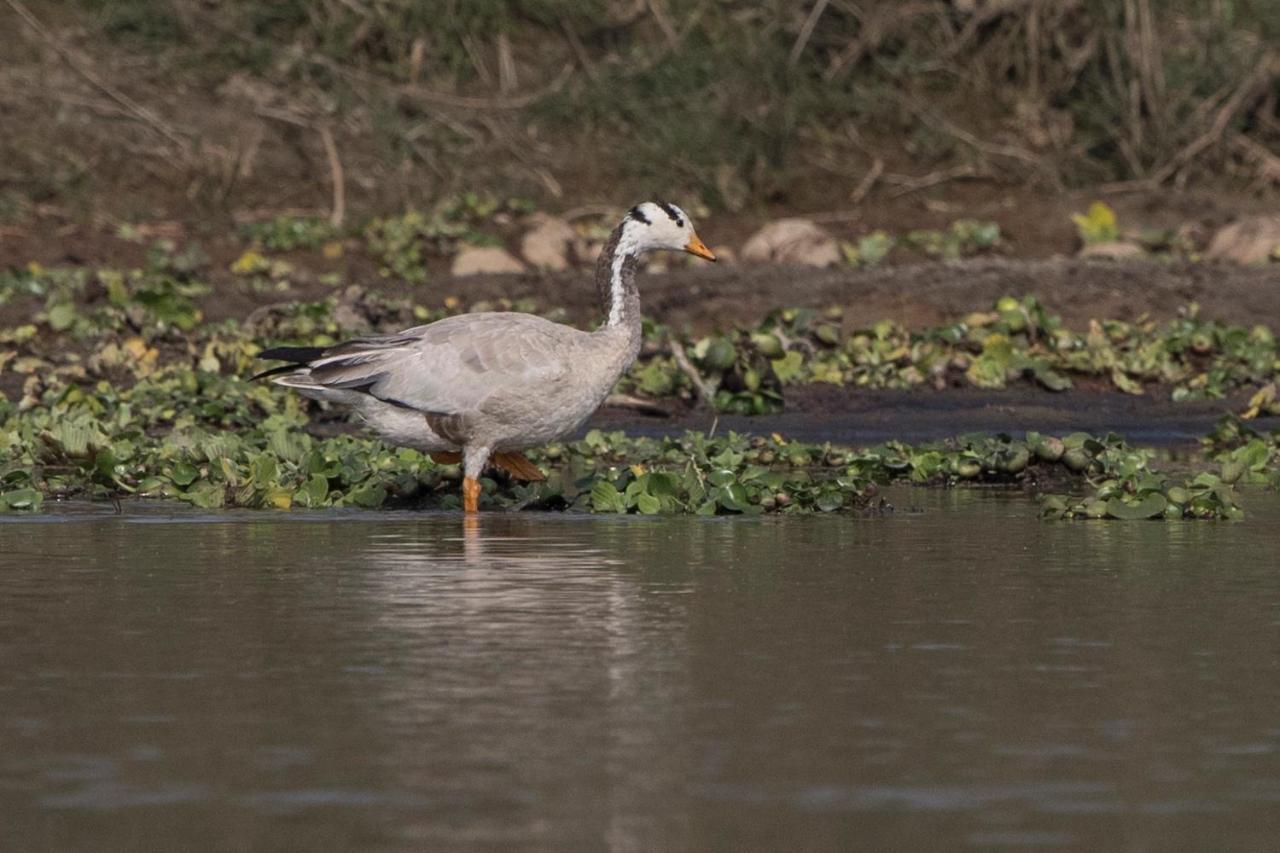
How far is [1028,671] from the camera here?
20.7 feet

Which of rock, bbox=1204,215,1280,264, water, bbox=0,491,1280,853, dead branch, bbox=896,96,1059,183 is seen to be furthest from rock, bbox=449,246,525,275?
water, bbox=0,491,1280,853

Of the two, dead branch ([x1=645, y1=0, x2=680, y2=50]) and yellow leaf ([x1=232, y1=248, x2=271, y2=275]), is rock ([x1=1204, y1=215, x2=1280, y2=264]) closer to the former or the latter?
dead branch ([x1=645, y1=0, x2=680, y2=50])

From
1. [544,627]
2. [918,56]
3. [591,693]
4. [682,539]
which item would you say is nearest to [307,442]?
[682,539]

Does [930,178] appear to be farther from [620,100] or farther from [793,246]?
[620,100]

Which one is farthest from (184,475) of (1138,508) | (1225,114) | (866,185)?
(1225,114)

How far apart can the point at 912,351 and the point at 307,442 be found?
19.8ft

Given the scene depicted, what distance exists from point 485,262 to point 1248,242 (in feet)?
20.5

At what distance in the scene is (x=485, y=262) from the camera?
20344mm

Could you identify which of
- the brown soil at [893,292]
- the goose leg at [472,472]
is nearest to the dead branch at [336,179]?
the brown soil at [893,292]

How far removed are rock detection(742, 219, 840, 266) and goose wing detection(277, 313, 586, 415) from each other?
9.93 m

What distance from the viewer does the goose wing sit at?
34.1 feet

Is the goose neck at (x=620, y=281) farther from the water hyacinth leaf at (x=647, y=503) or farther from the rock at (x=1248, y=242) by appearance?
the rock at (x=1248, y=242)

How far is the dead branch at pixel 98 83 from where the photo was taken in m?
22.8

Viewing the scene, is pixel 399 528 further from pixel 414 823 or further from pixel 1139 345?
pixel 1139 345
